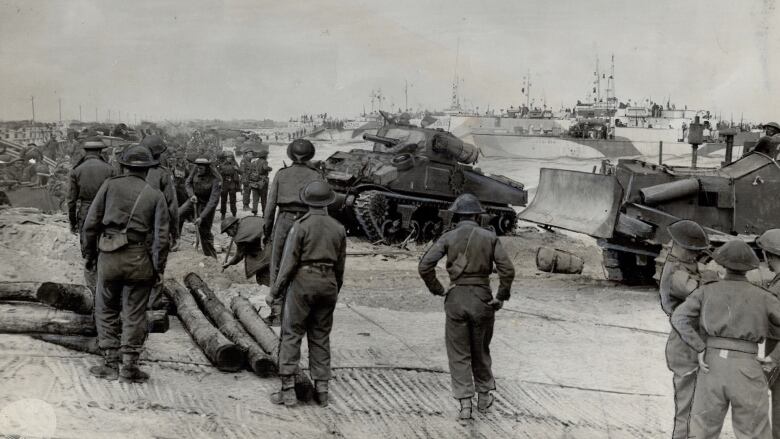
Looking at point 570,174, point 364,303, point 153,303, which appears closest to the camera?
point 153,303

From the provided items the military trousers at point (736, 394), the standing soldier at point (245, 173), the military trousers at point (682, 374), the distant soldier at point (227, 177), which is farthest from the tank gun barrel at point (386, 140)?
the military trousers at point (736, 394)

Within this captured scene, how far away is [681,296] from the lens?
18.3 ft

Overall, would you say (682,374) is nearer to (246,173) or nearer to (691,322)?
(691,322)

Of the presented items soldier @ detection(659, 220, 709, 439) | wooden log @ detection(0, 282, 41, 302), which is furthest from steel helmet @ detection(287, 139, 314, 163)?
soldier @ detection(659, 220, 709, 439)

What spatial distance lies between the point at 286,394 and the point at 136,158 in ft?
7.07

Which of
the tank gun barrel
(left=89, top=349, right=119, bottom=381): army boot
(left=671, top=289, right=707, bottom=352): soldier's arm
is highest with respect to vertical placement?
the tank gun barrel

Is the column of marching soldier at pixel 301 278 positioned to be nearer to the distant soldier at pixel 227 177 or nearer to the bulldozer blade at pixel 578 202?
the bulldozer blade at pixel 578 202

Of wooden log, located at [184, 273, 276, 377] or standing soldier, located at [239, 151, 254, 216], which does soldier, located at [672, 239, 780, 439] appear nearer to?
wooden log, located at [184, 273, 276, 377]

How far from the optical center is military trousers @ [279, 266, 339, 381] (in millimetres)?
5887

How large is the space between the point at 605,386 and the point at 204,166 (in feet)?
22.9

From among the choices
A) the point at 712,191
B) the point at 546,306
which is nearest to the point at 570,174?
the point at 712,191

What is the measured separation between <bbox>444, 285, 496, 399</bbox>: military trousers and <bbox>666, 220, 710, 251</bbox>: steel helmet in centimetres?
140

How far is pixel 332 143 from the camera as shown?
144 feet

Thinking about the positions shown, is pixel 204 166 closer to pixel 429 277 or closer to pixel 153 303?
pixel 153 303
